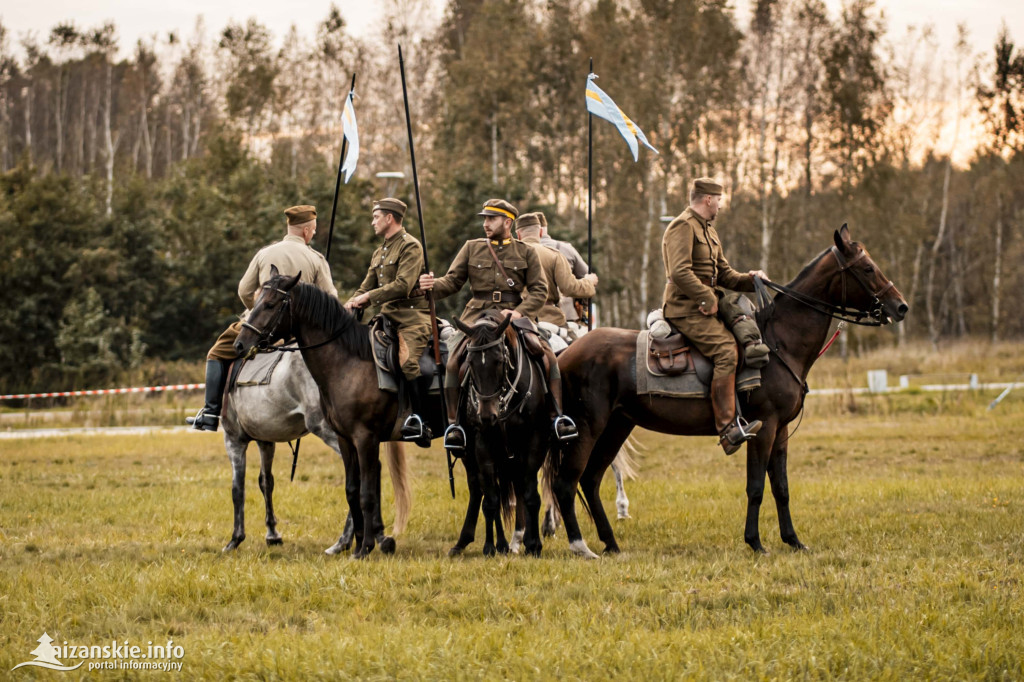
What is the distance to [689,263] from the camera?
31.0ft

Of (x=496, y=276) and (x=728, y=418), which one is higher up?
(x=496, y=276)

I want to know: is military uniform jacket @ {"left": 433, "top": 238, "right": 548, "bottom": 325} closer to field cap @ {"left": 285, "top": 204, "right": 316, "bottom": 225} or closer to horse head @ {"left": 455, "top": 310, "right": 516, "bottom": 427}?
horse head @ {"left": 455, "top": 310, "right": 516, "bottom": 427}

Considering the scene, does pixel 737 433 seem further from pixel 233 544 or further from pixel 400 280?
pixel 233 544

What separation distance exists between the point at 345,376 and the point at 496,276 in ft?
5.54

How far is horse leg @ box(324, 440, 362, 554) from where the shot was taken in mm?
9461

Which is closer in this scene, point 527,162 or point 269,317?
point 269,317

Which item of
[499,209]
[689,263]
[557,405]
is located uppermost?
[499,209]

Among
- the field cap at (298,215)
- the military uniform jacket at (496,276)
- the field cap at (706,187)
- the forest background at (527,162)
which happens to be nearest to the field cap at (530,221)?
the military uniform jacket at (496,276)

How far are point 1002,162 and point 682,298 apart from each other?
48.8 metres

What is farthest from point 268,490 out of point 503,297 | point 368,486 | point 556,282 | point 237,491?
point 556,282

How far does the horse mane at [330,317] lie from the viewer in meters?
9.49

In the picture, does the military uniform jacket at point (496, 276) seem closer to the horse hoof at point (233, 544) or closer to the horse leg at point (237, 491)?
the horse leg at point (237, 491)

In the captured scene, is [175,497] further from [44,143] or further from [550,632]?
[44,143]

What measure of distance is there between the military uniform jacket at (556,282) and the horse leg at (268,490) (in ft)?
10.4
